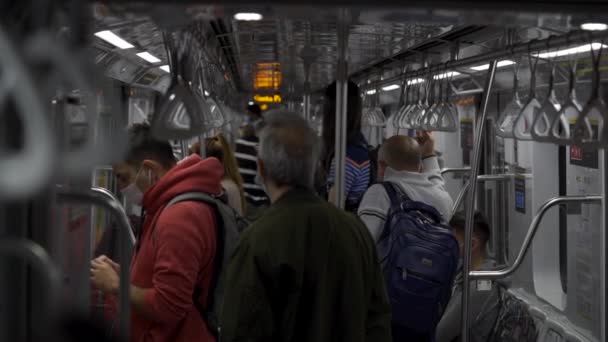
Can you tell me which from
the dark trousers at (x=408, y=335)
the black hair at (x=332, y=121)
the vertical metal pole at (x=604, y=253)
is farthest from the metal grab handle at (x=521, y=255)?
the black hair at (x=332, y=121)

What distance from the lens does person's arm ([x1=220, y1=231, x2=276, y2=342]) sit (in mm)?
2541

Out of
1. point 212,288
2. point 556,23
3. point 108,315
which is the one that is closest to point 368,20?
point 556,23

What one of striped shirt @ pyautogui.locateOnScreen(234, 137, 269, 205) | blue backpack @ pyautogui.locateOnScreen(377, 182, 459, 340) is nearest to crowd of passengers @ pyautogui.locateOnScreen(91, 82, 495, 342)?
blue backpack @ pyautogui.locateOnScreen(377, 182, 459, 340)

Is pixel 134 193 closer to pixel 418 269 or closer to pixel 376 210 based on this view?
pixel 376 210

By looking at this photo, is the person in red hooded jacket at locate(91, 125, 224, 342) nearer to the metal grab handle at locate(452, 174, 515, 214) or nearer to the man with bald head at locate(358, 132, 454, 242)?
the man with bald head at locate(358, 132, 454, 242)

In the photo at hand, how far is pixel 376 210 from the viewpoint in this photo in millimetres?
4168

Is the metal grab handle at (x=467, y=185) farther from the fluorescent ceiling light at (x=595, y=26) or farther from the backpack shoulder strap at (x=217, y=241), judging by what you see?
the fluorescent ceiling light at (x=595, y=26)

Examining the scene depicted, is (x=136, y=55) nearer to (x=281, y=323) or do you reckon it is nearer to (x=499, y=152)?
(x=281, y=323)

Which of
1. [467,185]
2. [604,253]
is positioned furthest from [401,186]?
→ [604,253]

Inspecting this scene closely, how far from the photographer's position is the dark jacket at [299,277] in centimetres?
256

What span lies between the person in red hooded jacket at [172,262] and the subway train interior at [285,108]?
0.12 m

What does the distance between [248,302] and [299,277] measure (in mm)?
190

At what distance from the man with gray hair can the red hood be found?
15.0 inches

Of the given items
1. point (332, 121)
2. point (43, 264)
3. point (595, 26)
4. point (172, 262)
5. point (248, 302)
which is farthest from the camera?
point (332, 121)
